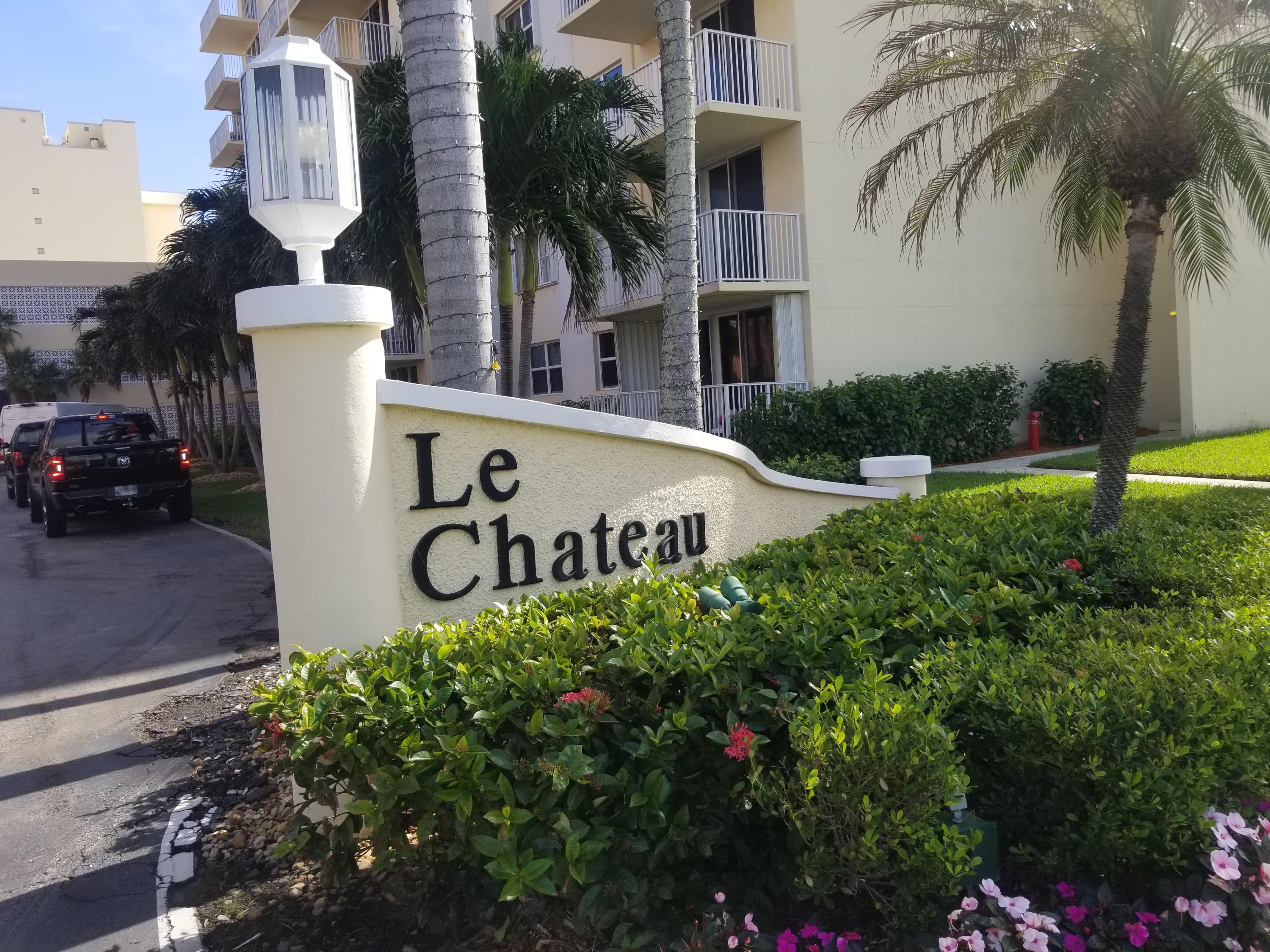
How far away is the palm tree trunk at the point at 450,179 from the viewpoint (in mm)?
5332

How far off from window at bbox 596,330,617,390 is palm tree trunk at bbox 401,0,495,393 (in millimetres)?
14567

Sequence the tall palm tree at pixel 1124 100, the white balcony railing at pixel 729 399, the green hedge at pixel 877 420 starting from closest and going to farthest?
Answer: the tall palm tree at pixel 1124 100, the green hedge at pixel 877 420, the white balcony railing at pixel 729 399

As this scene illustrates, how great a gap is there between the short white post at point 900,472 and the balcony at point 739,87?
8502 millimetres

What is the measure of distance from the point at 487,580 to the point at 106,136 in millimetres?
65994

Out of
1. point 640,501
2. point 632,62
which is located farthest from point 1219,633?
point 632,62

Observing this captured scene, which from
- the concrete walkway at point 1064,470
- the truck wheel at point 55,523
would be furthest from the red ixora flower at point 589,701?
the truck wheel at point 55,523

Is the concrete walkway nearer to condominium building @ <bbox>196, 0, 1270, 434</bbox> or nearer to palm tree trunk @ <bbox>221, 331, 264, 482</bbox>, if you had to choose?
condominium building @ <bbox>196, 0, 1270, 434</bbox>

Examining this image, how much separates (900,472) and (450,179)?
4268mm

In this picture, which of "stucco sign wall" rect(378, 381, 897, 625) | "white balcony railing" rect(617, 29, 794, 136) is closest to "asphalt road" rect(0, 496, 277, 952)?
"stucco sign wall" rect(378, 381, 897, 625)

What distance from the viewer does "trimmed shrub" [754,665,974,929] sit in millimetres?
2701

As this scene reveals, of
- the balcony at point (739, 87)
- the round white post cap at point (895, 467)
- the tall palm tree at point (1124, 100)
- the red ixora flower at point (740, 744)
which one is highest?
the balcony at point (739, 87)

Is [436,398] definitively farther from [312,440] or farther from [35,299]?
[35,299]

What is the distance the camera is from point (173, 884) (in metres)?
4.16

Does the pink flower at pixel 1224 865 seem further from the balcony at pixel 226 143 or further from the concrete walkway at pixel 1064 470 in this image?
the balcony at pixel 226 143
